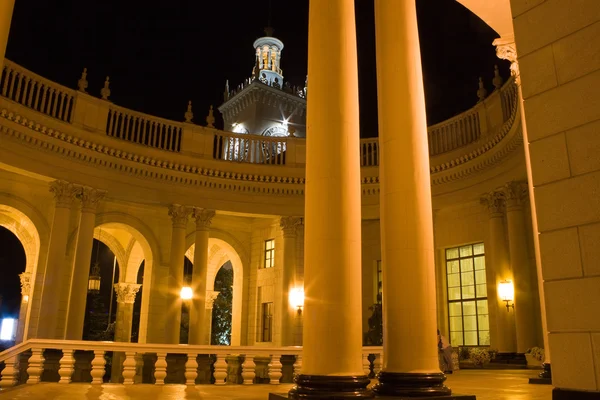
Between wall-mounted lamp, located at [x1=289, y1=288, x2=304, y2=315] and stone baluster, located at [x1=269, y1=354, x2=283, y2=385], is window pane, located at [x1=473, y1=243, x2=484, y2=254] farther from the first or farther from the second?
stone baluster, located at [x1=269, y1=354, x2=283, y2=385]

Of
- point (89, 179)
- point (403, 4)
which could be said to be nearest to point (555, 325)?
point (403, 4)

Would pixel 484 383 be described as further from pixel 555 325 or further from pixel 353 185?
pixel 555 325

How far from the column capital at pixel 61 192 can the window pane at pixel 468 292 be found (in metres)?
18.1

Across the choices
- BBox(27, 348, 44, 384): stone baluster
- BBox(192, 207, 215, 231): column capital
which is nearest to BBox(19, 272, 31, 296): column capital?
BBox(192, 207, 215, 231): column capital

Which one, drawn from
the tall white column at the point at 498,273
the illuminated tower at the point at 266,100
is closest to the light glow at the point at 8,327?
the illuminated tower at the point at 266,100

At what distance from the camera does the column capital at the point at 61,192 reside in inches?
862

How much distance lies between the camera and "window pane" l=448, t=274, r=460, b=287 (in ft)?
83.5

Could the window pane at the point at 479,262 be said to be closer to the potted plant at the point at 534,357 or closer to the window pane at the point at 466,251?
the window pane at the point at 466,251

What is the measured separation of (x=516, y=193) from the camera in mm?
20812

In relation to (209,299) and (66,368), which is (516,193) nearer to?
(66,368)

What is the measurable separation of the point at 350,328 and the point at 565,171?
3.95 metres

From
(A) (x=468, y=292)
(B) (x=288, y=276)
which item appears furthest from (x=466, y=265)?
(B) (x=288, y=276)

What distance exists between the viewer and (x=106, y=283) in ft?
151

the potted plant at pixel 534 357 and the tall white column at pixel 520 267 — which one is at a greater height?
the tall white column at pixel 520 267
